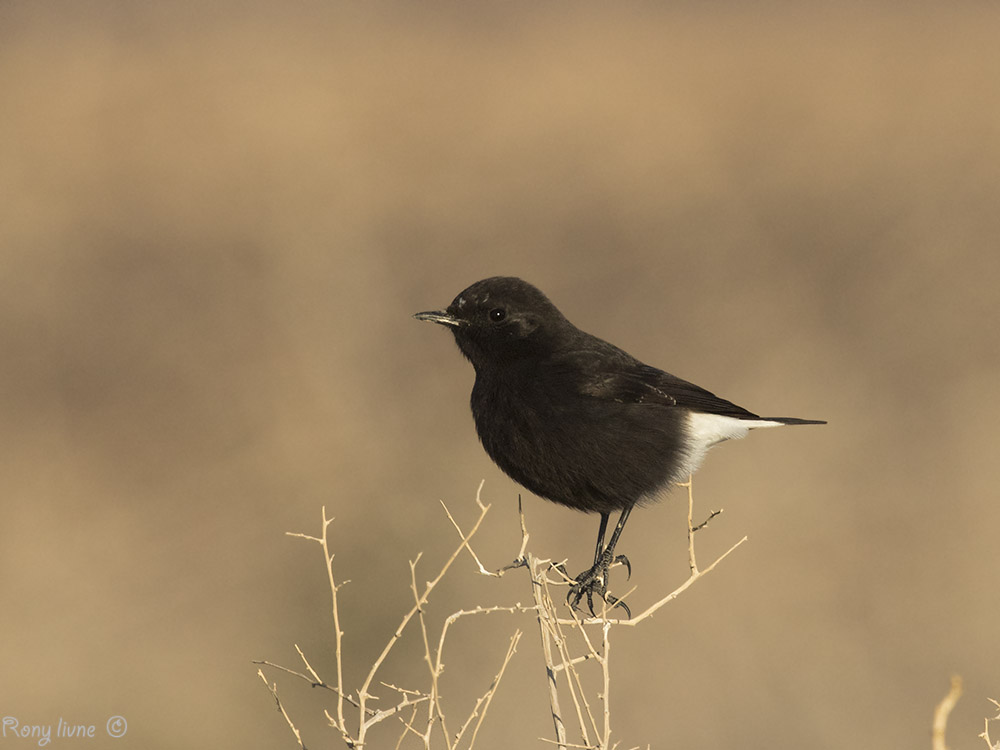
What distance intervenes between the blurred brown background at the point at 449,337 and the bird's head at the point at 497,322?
610cm

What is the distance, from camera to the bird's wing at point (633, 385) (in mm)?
6398

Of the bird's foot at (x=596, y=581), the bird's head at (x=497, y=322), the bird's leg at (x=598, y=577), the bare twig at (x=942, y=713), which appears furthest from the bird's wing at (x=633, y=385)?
the bare twig at (x=942, y=713)

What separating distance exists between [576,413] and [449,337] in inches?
457

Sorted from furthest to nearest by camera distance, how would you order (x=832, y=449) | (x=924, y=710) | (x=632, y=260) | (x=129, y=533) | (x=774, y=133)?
1. (x=774, y=133)
2. (x=632, y=260)
3. (x=832, y=449)
4. (x=129, y=533)
5. (x=924, y=710)

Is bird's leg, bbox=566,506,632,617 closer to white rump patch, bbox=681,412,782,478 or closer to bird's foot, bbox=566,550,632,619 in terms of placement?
bird's foot, bbox=566,550,632,619

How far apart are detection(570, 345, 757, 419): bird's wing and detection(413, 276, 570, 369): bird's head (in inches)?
10.4

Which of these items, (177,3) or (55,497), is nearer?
(55,497)

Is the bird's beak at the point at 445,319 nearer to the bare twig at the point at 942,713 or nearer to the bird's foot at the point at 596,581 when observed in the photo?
the bird's foot at the point at 596,581

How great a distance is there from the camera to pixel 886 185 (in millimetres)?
18609

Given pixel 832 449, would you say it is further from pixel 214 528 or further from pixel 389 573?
pixel 214 528

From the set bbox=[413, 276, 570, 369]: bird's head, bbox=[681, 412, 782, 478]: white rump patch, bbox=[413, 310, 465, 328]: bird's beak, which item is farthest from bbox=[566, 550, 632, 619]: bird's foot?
bbox=[413, 310, 465, 328]: bird's beak

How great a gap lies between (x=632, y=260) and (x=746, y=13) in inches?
209

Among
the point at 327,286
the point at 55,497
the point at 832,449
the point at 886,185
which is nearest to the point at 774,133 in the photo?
the point at 886,185

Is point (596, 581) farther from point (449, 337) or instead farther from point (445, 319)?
point (449, 337)
